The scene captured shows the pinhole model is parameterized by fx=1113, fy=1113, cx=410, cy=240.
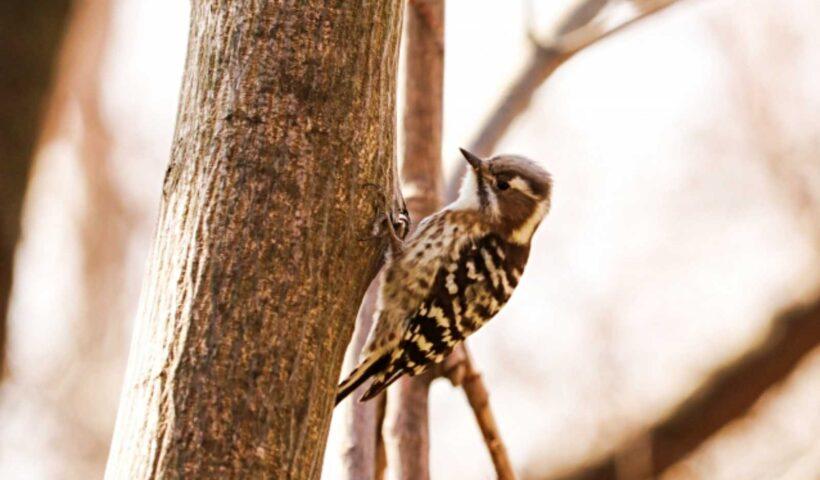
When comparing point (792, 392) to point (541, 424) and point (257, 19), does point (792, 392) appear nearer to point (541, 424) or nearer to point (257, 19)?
point (541, 424)

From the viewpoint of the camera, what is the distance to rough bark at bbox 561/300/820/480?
5008 mm

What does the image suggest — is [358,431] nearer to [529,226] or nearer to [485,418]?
[485,418]

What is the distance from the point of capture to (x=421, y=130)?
16.6 feet

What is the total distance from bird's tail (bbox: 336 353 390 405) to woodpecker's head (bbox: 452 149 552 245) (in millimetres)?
931

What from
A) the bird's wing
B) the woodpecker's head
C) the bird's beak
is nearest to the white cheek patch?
the woodpecker's head

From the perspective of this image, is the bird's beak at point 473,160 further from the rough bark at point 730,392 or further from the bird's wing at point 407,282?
the rough bark at point 730,392

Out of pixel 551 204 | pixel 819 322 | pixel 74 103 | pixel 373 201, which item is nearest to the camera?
pixel 373 201

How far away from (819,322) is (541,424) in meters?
2.19

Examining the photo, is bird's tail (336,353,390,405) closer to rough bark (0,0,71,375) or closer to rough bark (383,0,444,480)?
rough bark (383,0,444,480)

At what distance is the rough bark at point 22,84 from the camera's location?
3.20 meters

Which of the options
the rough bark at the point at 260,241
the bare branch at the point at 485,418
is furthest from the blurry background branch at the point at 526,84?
the rough bark at the point at 260,241

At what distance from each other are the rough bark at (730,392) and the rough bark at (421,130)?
1252 mm

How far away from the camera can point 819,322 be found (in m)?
4.95

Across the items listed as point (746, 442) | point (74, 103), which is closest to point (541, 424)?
point (746, 442)
